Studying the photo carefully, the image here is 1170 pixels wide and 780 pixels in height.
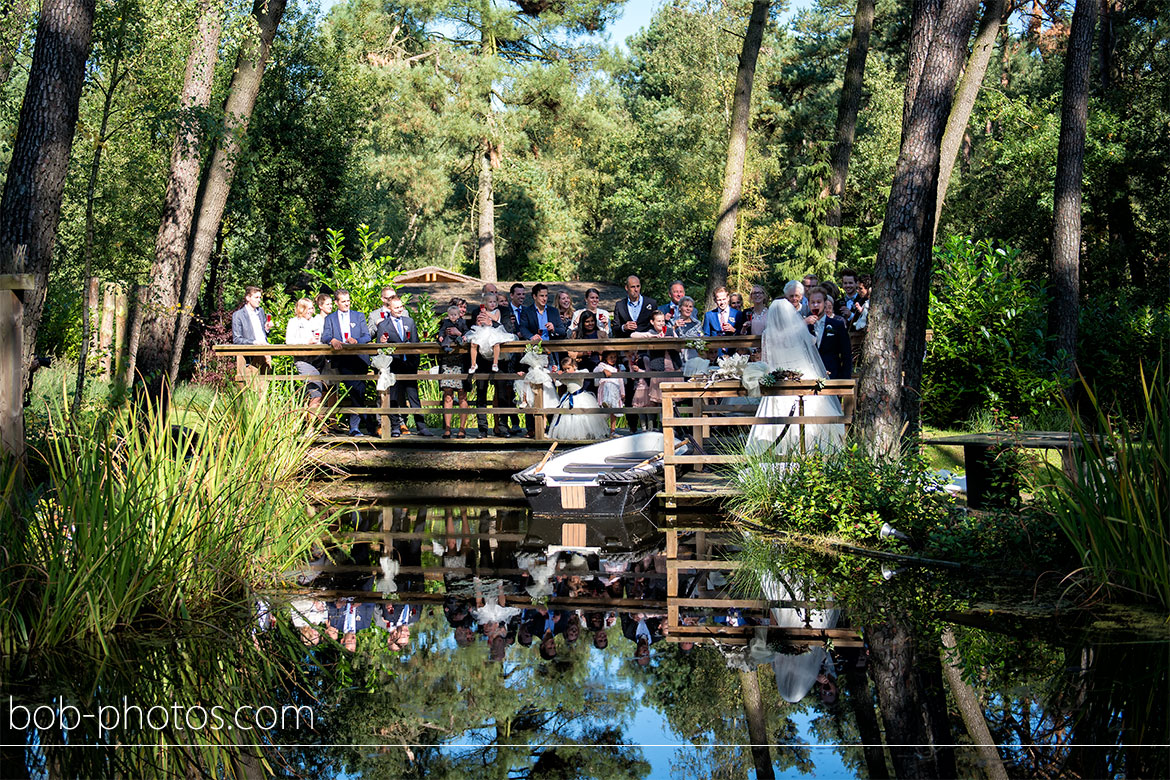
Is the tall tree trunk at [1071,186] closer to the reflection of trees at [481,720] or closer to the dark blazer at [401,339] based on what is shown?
the dark blazer at [401,339]

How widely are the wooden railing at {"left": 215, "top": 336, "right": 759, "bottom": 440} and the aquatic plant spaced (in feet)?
21.5

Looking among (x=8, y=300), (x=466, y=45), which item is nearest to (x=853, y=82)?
(x=466, y=45)

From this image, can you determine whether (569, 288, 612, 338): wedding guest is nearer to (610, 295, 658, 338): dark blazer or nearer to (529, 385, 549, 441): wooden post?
(610, 295, 658, 338): dark blazer

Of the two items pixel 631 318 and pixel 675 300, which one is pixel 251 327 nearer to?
pixel 631 318

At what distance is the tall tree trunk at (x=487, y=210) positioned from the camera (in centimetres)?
3584

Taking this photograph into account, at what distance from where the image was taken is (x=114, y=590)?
6137mm

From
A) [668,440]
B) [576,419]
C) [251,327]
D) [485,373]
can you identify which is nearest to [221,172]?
[251,327]

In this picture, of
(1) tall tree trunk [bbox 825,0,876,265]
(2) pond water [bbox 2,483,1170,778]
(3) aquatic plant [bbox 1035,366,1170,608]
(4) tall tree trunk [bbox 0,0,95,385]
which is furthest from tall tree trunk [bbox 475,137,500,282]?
(3) aquatic plant [bbox 1035,366,1170,608]

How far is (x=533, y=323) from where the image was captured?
49.4ft

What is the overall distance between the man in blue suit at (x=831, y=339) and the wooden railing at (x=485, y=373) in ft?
2.63

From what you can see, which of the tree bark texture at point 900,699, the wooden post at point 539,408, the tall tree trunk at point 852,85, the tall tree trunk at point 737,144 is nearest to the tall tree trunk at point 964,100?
the tall tree trunk at point 737,144

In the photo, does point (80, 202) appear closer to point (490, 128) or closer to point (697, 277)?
point (490, 128)

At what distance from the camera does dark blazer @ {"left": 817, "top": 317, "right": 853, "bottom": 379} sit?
1282 centimetres

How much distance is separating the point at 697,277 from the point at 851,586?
125 feet
